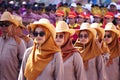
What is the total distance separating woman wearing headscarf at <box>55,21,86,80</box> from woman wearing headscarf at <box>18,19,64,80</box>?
74 cm

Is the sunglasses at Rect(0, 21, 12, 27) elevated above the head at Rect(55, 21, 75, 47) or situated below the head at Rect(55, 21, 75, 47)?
above

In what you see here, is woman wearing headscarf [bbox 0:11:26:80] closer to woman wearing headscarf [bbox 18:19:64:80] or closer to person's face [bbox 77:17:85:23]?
woman wearing headscarf [bbox 18:19:64:80]

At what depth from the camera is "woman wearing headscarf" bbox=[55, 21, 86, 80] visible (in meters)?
7.16

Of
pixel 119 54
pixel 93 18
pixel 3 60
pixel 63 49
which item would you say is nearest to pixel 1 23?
pixel 3 60

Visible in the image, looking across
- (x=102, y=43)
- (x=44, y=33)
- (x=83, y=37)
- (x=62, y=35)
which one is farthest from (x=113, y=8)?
(x=44, y=33)

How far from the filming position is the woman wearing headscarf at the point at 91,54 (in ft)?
27.1

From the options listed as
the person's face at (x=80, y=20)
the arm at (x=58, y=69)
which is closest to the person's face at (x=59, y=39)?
the arm at (x=58, y=69)

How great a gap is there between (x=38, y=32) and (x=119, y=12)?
31.2 feet

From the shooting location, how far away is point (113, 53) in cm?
957

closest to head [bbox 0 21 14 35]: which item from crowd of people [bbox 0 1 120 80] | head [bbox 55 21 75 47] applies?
crowd of people [bbox 0 1 120 80]

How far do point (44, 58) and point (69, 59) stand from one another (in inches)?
34.8

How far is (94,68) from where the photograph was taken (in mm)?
8266

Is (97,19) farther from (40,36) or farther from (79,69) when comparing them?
(40,36)

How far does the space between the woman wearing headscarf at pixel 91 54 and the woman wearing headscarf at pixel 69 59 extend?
88cm
